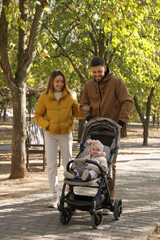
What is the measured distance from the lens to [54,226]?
5.98 metres

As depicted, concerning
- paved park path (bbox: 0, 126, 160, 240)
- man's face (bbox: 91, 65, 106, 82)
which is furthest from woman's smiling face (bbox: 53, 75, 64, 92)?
paved park path (bbox: 0, 126, 160, 240)

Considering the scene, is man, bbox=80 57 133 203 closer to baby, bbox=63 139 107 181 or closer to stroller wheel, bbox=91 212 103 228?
baby, bbox=63 139 107 181

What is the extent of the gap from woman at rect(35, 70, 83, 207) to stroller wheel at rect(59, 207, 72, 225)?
1031 mm

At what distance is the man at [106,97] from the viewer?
6.63m

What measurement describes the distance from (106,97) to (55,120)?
991 mm

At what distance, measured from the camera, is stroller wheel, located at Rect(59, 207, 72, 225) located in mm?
6000

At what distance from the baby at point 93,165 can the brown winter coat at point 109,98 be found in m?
0.72

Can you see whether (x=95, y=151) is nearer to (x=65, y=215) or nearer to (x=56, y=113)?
(x=65, y=215)

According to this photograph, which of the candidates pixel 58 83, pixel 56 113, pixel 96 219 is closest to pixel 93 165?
pixel 96 219

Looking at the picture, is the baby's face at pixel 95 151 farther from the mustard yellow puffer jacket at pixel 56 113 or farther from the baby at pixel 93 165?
the mustard yellow puffer jacket at pixel 56 113

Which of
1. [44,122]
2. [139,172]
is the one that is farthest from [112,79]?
[139,172]

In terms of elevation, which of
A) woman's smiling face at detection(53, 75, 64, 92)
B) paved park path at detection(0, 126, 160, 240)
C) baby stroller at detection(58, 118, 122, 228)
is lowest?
paved park path at detection(0, 126, 160, 240)

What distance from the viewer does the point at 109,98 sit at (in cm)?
677

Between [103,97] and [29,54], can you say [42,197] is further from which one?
[29,54]
